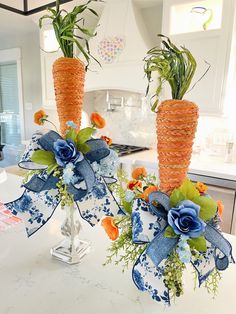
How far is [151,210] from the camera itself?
56 centimetres

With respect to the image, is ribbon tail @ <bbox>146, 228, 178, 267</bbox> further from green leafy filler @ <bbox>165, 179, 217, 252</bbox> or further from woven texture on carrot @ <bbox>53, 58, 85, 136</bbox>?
woven texture on carrot @ <bbox>53, 58, 85, 136</bbox>

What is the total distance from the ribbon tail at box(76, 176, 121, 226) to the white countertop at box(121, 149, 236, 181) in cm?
137

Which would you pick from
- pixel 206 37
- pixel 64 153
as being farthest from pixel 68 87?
pixel 206 37

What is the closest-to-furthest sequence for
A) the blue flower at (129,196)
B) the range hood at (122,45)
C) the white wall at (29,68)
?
the blue flower at (129,196), the range hood at (122,45), the white wall at (29,68)

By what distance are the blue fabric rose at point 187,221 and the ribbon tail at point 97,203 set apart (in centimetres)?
26

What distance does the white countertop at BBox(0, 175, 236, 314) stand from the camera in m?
0.63

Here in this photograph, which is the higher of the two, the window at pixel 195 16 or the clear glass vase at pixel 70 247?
the window at pixel 195 16

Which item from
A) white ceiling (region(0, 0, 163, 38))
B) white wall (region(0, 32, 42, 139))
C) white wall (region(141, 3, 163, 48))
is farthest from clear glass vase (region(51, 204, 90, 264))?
white wall (region(0, 32, 42, 139))

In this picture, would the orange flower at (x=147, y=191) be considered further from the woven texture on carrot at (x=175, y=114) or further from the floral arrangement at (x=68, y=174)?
the floral arrangement at (x=68, y=174)

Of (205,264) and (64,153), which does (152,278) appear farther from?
(64,153)

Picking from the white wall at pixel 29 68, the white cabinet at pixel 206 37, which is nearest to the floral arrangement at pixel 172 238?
the white cabinet at pixel 206 37

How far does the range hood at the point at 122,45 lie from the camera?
7.32 ft

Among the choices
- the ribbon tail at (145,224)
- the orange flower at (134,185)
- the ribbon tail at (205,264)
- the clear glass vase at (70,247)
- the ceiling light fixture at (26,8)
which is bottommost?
the clear glass vase at (70,247)

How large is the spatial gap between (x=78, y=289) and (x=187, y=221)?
40cm
